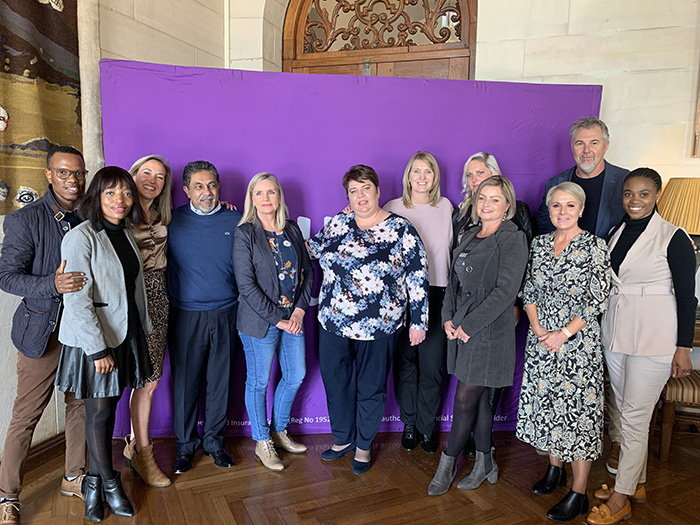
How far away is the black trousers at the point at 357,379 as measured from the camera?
8.60 feet

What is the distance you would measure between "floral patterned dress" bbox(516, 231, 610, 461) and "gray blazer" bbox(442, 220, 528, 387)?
154mm

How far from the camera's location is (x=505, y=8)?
3717 millimetres

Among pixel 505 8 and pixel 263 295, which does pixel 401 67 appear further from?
pixel 263 295

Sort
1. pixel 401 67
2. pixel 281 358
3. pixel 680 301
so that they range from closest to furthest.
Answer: pixel 680 301 → pixel 281 358 → pixel 401 67

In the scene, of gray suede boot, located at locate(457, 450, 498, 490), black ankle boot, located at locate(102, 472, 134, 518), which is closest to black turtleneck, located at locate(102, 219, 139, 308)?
black ankle boot, located at locate(102, 472, 134, 518)

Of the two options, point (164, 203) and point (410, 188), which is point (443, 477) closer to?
point (410, 188)

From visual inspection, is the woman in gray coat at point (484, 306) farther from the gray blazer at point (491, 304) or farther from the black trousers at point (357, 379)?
the black trousers at point (357, 379)

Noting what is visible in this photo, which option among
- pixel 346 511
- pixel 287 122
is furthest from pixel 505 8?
pixel 346 511

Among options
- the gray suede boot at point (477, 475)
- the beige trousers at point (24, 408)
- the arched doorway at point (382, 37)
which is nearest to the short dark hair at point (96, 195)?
the beige trousers at point (24, 408)

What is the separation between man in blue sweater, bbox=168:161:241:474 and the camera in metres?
2.61

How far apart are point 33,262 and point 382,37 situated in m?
3.27

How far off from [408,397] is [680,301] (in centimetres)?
151

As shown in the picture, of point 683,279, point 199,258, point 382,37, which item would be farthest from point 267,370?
point 382,37

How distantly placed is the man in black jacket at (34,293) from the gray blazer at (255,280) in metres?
0.77
